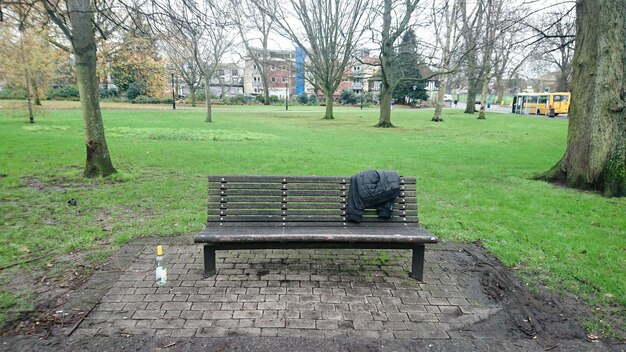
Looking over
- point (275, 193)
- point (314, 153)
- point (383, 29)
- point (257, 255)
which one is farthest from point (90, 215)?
point (383, 29)

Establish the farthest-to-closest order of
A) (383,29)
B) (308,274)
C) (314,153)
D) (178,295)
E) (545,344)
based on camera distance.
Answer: (383,29), (314,153), (308,274), (178,295), (545,344)

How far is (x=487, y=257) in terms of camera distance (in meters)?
4.75

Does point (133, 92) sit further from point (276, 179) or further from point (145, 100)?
point (276, 179)

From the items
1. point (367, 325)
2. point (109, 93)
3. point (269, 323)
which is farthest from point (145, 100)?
point (367, 325)

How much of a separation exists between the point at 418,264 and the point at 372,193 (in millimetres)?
847

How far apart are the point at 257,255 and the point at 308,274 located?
78 cm

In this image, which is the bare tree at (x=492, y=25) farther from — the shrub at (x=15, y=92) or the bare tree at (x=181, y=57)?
the shrub at (x=15, y=92)

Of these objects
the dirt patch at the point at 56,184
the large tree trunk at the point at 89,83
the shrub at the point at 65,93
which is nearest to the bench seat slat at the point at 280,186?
the dirt patch at the point at 56,184

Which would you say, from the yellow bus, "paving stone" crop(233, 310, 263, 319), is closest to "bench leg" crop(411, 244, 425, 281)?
"paving stone" crop(233, 310, 263, 319)

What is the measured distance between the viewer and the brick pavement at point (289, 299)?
315cm

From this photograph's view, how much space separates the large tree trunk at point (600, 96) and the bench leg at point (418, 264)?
5.73 meters

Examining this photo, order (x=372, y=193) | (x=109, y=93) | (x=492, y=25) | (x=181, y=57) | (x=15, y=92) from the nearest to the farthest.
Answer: (x=372, y=193) < (x=492, y=25) < (x=15, y=92) < (x=181, y=57) < (x=109, y=93)

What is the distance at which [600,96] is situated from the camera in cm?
770

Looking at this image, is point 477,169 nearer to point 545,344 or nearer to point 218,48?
point 545,344
